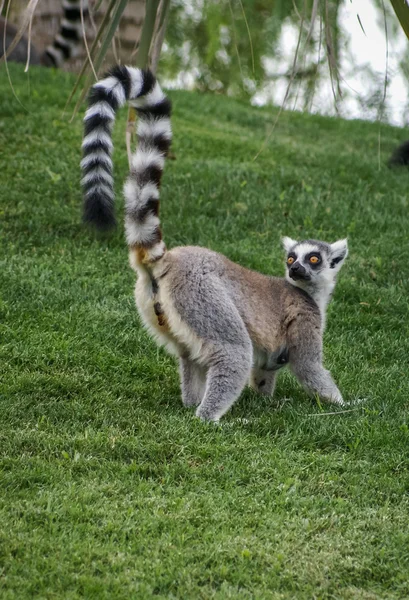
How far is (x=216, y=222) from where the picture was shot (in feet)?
28.0

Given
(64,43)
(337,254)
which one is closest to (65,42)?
(64,43)

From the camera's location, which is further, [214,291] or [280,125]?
[280,125]

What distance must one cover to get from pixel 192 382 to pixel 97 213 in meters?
1.26

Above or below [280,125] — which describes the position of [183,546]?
below

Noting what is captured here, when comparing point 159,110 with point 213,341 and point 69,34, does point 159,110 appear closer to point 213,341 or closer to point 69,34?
point 213,341

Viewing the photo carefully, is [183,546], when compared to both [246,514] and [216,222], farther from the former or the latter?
[216,222]

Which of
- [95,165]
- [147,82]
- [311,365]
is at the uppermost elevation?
[147,82]

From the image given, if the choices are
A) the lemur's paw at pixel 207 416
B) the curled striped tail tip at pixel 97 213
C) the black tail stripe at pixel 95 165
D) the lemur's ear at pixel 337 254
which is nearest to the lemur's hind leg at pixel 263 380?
the lemur's paw at pixel 207 416

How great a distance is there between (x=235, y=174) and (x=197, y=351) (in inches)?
203

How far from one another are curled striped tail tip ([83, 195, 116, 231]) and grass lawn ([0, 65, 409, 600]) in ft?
3.71

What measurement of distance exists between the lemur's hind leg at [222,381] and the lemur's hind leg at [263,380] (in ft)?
2.11

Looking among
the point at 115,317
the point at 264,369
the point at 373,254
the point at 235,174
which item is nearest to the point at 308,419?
the point at 264,369

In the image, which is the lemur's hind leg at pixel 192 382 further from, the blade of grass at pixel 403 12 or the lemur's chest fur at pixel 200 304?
the blade of grass at pixel 403 12

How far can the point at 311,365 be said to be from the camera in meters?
5.16
